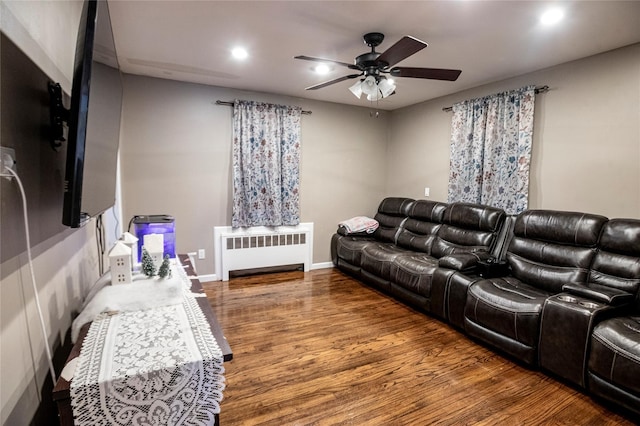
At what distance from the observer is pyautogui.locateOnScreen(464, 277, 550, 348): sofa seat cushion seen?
2359 millimetres

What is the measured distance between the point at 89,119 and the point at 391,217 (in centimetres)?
430

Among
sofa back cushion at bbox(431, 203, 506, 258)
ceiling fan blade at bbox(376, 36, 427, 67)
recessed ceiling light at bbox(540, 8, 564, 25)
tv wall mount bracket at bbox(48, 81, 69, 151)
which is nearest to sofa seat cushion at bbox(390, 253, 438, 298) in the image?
sofa back cushion at bbox(431, 203, 506, 258)

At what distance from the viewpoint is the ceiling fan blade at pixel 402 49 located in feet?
6.36

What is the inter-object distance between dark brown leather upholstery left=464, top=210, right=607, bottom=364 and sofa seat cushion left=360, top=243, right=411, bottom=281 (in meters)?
1.13

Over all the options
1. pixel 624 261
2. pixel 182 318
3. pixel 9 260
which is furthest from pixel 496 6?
pixel 9 260

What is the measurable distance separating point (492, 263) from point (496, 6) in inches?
84.1

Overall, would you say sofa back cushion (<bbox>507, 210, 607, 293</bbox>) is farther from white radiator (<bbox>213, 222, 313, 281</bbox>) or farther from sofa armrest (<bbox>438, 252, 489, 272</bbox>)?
white radiator (<bbox>213, 222, 313, 281</bbox>)

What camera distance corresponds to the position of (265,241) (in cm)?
457

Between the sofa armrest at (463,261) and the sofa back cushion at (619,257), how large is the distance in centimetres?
86

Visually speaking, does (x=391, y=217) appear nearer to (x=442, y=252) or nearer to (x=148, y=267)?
(x=442, y=252)

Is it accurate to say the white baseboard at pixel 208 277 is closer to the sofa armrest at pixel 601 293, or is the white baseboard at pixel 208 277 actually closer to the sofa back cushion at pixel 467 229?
the sofa back cushion at pixel 467 229

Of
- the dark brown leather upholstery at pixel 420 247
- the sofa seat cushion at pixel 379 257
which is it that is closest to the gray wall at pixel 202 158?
the dark brown leather upholstery at pixel 420 247

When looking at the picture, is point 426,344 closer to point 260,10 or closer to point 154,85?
point 260,10

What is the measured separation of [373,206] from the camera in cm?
550
